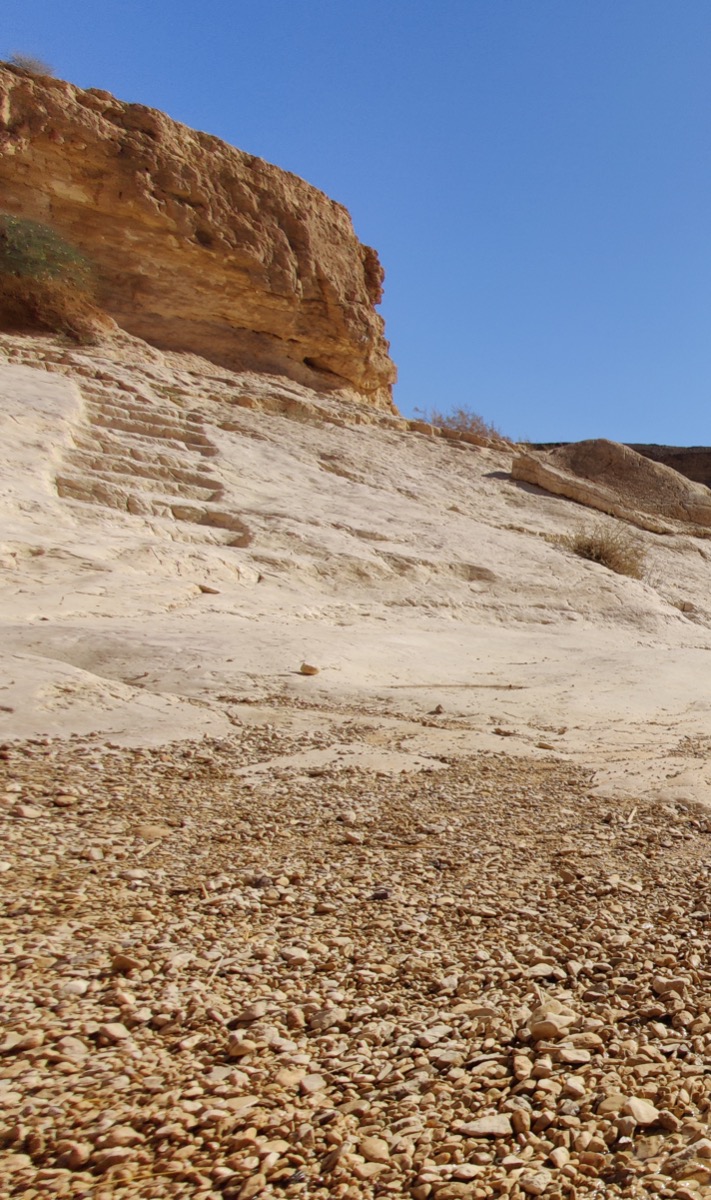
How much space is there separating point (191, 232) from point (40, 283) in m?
2.94

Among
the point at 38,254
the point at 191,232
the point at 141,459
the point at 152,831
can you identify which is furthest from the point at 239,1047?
the point at 191,232

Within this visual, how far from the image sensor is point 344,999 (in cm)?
139

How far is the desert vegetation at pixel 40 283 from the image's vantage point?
11453 mm

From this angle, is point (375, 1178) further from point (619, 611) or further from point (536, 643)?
point (619, 611)

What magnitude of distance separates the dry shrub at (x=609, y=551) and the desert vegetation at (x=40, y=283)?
768 centimetres

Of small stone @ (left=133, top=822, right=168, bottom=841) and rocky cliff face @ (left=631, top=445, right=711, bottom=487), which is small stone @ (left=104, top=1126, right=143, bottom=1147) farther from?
rocky cliff face @ (left=631, top=445, right=711, bottom=487)

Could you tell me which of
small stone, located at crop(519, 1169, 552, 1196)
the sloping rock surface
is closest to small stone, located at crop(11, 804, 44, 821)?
small stone, located at crop(519, 1169, 552, 1196)

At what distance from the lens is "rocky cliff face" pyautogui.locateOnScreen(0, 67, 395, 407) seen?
1209 cm

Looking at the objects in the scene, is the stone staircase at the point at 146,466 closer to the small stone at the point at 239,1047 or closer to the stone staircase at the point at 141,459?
the stone staircase at the point at 141,459

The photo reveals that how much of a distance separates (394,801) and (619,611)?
5.60m

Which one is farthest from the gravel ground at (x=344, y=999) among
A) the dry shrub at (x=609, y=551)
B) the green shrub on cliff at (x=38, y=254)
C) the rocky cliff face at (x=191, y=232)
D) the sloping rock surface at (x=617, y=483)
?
the rocky cliff face at (x=191, y=232)

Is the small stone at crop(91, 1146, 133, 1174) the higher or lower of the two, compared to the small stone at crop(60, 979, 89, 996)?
lower

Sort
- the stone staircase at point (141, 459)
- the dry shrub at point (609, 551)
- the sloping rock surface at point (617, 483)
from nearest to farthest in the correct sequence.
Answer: the stone staircase at point (141, 459), the dry shrub at point (609, 551), the sloping rock surface at point (617, 483)

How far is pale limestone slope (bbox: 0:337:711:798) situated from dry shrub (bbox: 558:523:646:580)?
27 cm
